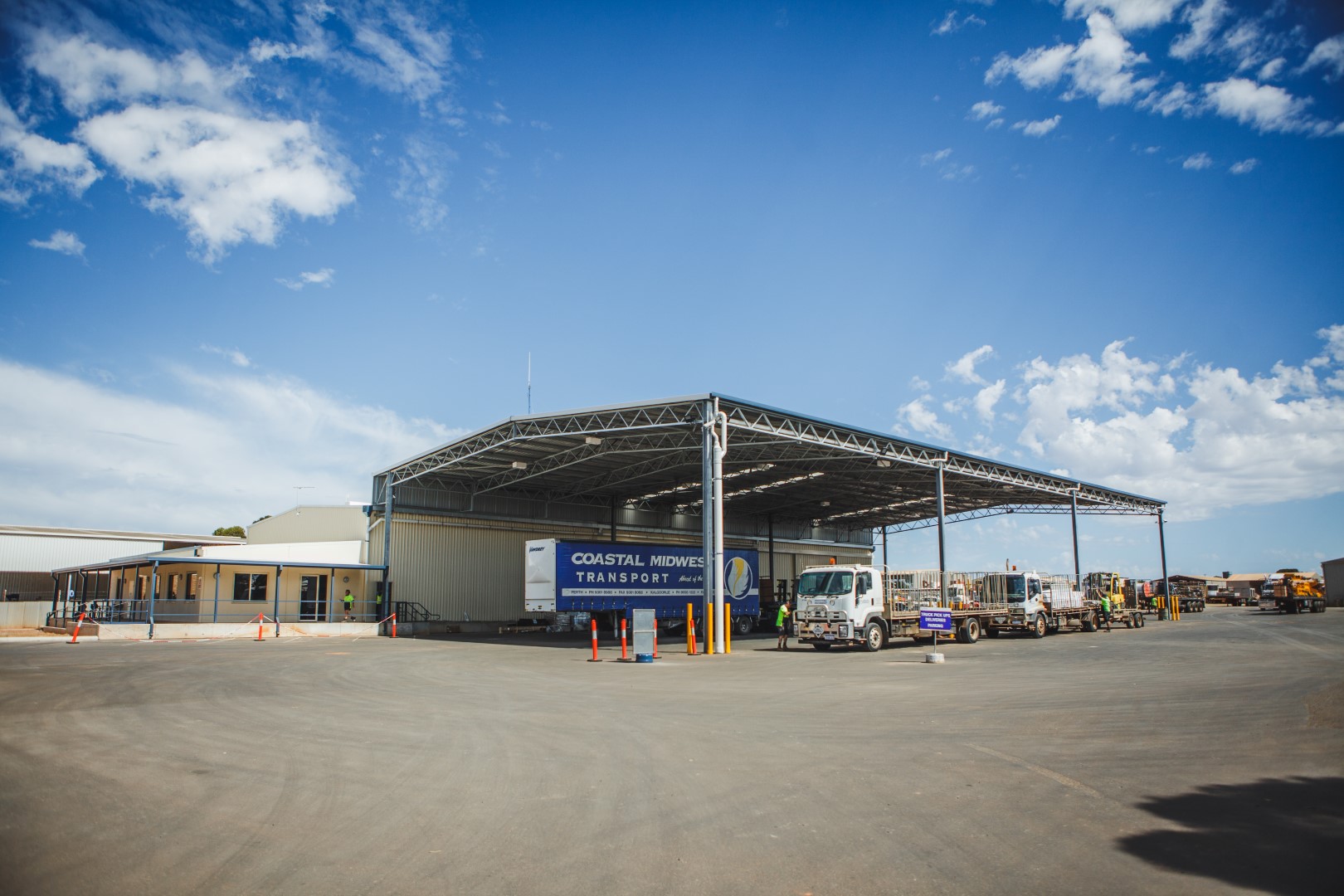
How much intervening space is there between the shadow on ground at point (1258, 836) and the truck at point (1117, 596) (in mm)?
34050

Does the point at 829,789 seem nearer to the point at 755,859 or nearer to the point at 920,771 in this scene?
the point at 920,771

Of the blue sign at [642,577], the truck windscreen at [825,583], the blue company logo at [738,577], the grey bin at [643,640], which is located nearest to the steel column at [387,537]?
the blue sign at [642,577]

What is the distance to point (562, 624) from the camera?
3678cm

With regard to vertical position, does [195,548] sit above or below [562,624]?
above

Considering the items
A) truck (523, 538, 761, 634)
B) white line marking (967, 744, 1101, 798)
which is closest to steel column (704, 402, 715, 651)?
truck (523, 538, 761, 634)

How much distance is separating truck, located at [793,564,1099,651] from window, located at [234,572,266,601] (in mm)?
25606

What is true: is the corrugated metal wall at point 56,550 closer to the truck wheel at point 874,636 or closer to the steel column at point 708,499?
the steel column at point 708,499

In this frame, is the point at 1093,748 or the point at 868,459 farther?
the point at 868,459

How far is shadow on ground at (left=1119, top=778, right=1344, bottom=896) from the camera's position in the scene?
5227mm

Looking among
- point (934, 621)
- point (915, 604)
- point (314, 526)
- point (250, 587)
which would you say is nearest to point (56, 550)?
point (314, 526)

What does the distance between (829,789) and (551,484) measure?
3781 cm

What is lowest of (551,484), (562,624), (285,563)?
(562,624)

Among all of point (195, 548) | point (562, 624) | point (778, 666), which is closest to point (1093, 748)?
point (778, 666)

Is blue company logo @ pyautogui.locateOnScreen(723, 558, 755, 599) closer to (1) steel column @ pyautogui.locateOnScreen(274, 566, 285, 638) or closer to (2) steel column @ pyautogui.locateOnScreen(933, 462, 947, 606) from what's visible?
(2) steel column @ pyautogui.locateOnScreen(933, 462, 947, 606)
